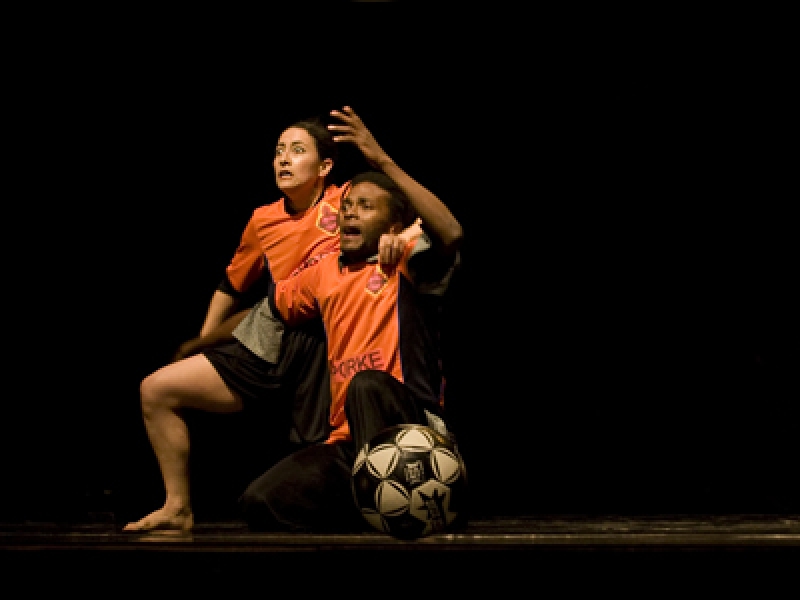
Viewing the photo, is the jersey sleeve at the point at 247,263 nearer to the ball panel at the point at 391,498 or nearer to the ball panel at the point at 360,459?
the ball panel at the point at 360,459

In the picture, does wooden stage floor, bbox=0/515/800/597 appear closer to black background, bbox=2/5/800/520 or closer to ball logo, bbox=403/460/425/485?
ball logo, bbox=403/460/425/485

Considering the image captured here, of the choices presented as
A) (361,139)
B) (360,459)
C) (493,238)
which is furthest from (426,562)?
(493,238)

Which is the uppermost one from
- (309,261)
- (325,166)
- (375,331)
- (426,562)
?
(325,166)

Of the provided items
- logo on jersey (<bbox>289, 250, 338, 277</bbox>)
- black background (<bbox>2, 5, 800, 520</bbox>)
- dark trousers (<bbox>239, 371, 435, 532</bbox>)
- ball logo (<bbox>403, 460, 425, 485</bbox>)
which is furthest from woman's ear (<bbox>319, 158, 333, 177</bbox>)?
ball logo (<bbox>403, 460, 425, 485</bbox>)

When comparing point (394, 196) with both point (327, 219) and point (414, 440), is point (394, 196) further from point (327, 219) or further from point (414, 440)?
point (414, 440)

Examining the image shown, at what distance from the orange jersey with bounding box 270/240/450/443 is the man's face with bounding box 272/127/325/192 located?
34 cm

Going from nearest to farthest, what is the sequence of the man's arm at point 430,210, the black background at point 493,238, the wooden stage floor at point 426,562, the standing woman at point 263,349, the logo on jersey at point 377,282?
1. the wooden stage floor at point 426,562
2. the man's arm at point 430,210
3. the logo on jersey at point 377,282
4. the standing woman at point 263,349
5. the black background at point 493,238

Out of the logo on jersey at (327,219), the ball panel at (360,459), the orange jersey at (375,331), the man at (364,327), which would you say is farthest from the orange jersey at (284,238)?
the ball panel at (360,459)

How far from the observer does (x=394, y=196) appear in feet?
8.20

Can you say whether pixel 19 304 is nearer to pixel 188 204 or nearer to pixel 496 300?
pixel 188 204

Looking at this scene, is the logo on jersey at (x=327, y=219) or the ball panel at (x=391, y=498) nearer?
the ball panel at (x=391, y=498)

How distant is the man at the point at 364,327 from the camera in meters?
2.27

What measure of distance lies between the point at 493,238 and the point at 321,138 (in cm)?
70

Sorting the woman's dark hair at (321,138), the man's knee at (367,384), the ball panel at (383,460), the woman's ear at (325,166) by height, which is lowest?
the ball panel at (383,460)
